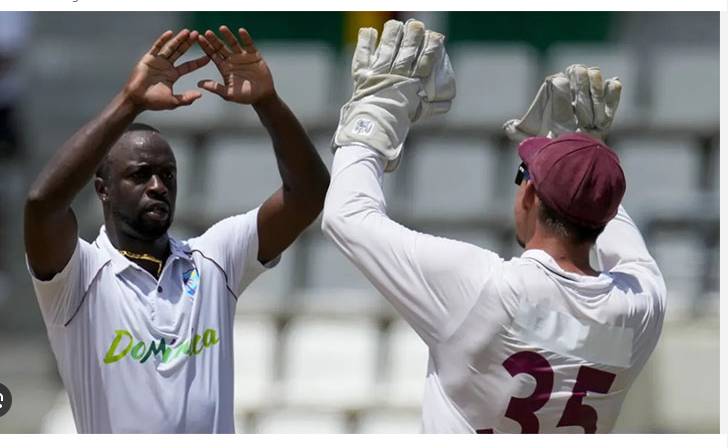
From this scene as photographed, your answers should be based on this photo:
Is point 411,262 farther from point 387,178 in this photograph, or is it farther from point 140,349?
point 387,178

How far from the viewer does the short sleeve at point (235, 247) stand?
362 centimetres

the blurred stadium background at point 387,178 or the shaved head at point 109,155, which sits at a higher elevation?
the shaved head at point 109,155

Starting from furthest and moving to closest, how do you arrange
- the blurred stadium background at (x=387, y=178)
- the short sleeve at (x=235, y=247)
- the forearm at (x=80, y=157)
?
the blurred stadium background at (x=387, y=178)
the short sleeve at (x=235, y=247)
the forearm at (x=80, y=157)

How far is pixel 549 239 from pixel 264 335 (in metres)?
4.95

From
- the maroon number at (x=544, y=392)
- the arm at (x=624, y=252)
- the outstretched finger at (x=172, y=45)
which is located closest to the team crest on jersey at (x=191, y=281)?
A: the outstretched finger at (x=172, y=45)

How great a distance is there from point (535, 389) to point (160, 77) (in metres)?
1.10

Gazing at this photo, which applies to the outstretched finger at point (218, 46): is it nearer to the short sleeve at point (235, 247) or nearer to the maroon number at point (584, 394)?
the short sleeve at point (235, 247)

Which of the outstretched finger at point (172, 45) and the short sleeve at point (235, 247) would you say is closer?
the outstretched finger at point (172, 45)

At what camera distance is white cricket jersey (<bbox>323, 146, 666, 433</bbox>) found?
2934 millimetres

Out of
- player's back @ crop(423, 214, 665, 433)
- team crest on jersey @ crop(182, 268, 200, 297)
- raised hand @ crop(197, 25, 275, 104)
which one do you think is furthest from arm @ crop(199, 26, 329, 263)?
player's back @ crop(423, 214, 665, 433)

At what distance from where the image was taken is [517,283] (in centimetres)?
293

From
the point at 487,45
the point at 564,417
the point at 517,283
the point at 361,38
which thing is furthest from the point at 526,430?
the point at 487,45

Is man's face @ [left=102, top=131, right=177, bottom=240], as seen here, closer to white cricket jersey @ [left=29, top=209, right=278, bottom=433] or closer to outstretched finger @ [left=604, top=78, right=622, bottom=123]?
white cricket jersey @ [left=29, top=209, right=278, bottom=433]

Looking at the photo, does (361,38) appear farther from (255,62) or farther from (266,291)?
(266,291)
